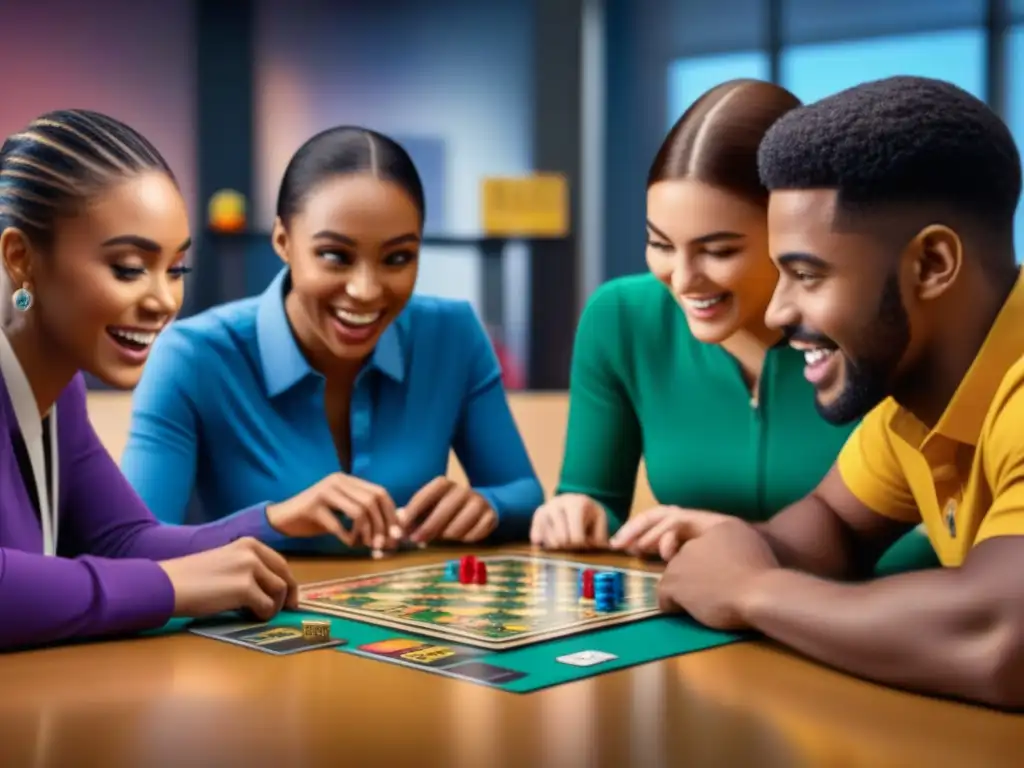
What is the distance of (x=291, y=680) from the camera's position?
1.16 m

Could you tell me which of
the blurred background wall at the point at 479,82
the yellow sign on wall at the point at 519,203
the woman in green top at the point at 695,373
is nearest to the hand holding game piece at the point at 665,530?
the woman in green top at the point at 695,373

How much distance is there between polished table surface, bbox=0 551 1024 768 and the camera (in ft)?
3.11

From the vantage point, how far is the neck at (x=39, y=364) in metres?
1.35

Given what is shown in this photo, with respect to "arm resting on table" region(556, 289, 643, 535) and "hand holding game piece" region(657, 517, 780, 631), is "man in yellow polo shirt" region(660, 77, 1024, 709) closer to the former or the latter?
"hand holding game piece" region(657, 517, 780, 631)

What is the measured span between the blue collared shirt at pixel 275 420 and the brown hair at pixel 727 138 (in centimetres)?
62

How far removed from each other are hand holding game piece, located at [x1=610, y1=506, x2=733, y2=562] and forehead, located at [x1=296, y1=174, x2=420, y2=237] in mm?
596

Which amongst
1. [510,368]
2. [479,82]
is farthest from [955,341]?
[479,82]

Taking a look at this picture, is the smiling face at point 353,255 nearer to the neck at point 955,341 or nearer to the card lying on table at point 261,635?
the card lying on table at point 261,635

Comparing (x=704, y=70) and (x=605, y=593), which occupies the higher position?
(x=704, y=70)

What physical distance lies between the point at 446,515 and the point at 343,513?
7.5 inches

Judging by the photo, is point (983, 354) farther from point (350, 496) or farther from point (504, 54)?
point (504, 54)

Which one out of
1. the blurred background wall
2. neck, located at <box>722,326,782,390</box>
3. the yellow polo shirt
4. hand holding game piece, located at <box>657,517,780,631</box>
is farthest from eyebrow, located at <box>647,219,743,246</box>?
the blurred background wall

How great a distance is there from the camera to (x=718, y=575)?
1365 millimetres

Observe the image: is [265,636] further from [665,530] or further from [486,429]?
[486,429]
